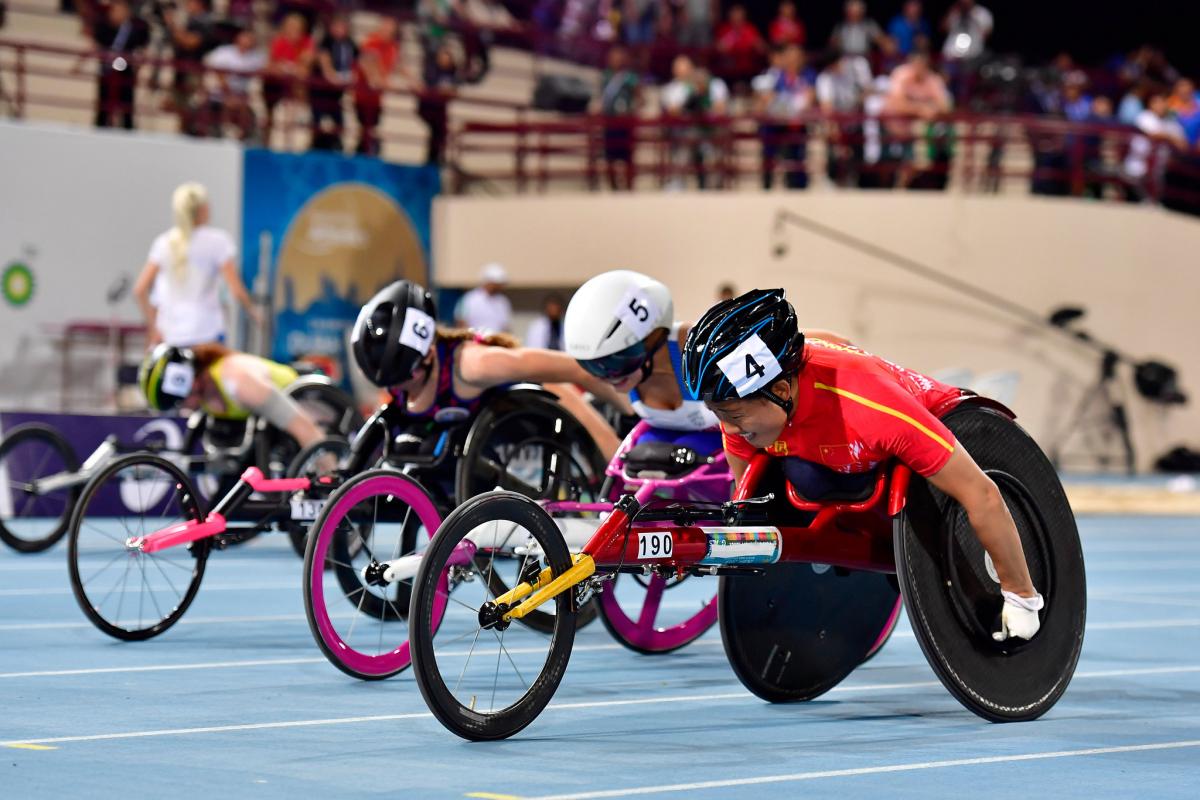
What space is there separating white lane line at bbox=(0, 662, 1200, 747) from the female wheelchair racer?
0.22 meters

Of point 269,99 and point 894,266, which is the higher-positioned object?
point 269,99

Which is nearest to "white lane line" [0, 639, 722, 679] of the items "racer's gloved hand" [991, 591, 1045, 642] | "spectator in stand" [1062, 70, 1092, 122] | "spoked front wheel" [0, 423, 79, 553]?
"racer's gloved hand" [991, 591, 1045, 642]

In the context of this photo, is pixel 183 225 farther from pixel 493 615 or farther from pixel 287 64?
pixel 287 64

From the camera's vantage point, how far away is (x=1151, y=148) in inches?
934

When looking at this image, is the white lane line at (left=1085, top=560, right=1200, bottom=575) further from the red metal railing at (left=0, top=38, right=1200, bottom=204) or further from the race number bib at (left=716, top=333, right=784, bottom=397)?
the red metal railing at (left=0, top=38, right=1200, bottom=204)

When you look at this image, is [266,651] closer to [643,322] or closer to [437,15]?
[643,322]

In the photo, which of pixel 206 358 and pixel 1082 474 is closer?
pixel 206 358

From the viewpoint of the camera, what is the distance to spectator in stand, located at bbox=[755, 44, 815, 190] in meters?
22.5

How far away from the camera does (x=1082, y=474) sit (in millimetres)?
23188

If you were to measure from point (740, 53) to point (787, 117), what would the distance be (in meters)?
4.43

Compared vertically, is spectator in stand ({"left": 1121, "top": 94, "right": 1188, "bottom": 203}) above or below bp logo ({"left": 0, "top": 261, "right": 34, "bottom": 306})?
above

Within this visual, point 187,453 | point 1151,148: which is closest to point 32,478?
point 187,453

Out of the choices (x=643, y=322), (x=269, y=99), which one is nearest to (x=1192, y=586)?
(x=643, y=322)

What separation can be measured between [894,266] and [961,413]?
16881 mm
